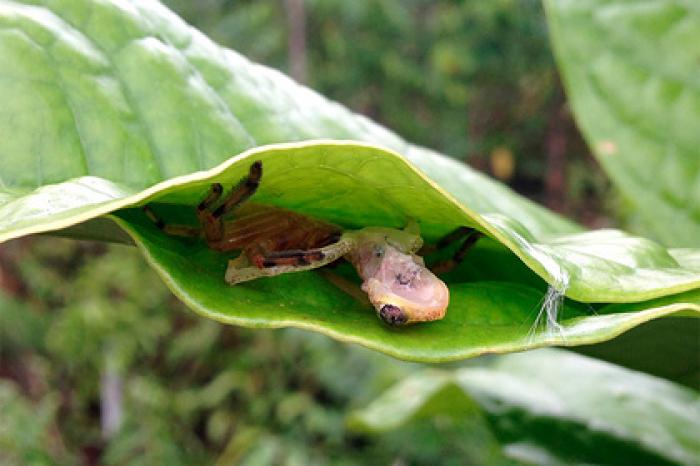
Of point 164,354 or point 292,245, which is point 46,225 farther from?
point 164,354

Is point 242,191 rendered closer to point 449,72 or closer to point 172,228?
point 172,228

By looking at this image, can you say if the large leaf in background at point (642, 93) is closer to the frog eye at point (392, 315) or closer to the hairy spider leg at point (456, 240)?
the hairy spider leg at point (456, 240)

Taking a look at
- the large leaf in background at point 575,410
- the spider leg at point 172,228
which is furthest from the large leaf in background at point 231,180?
the large leaf in background at point 575,410

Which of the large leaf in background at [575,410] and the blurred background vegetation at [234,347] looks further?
the blurred background vegetation at [234,347]

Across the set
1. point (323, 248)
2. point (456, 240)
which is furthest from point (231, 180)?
point (456, 240)

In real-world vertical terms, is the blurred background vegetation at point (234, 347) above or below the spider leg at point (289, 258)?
below

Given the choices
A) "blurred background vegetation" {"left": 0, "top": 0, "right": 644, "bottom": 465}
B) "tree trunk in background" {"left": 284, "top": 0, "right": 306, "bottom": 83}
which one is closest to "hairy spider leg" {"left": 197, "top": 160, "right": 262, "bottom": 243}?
"blurred background vegetation" {"left": 0, "top": 0, "right": 644, "bottom": 465}
